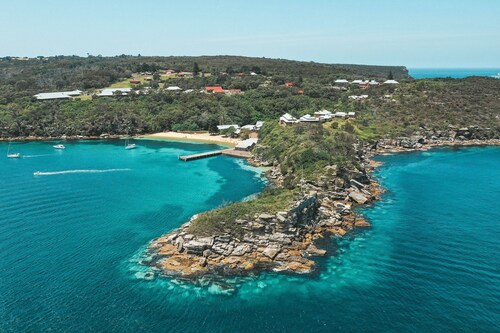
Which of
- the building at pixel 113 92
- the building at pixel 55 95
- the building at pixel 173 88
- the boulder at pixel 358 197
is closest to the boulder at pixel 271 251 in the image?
the boulder at pixel 358 197

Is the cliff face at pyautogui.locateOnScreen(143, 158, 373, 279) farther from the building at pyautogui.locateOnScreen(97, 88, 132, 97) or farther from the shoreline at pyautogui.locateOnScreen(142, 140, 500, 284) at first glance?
the building at pyautogui.locateOnScreen(97, 88, 132, 97)

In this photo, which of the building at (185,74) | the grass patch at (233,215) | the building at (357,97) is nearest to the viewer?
the grass patch at (233,215)

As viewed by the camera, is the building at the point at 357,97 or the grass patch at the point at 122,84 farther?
the grass patch at the point at 122,84

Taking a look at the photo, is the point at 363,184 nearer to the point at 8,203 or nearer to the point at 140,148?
the point at 8,203

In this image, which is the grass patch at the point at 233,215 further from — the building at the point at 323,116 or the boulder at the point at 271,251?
the building at the point at 323,116

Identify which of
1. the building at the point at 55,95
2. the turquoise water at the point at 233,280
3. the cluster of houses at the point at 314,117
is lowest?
the turquoise water at the point at 233,280

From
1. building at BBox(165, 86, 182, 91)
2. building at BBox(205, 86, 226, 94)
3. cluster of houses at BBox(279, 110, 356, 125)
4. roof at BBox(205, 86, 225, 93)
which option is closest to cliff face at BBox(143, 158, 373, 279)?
cluster of houses at BBox(279, 110, 356, 125)

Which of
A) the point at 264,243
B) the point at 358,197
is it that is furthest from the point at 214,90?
the point at 264,243
